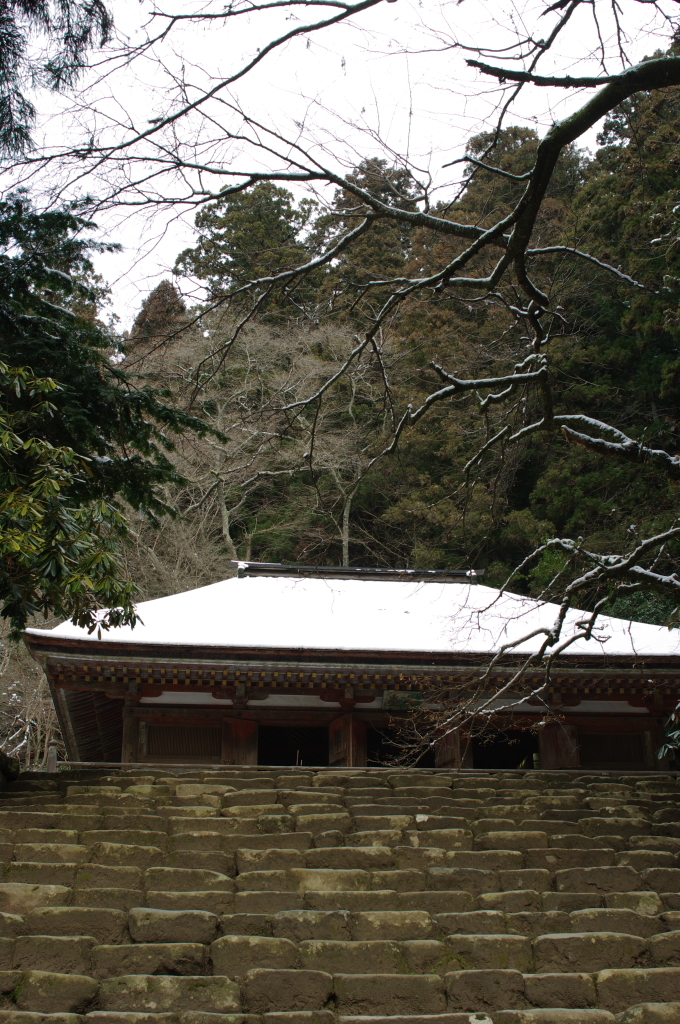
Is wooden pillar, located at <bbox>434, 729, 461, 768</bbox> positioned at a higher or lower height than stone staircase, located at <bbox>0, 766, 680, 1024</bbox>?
higher

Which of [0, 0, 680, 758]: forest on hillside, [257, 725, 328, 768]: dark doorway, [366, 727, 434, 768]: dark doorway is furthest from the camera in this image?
[257, 725, 328, 768]: dark doorway

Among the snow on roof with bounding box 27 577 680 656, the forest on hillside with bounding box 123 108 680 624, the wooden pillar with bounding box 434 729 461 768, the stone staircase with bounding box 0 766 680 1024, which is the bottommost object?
the stone staircase with bounding box 0 766 680 1024

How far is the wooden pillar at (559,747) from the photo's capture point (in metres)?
10.3

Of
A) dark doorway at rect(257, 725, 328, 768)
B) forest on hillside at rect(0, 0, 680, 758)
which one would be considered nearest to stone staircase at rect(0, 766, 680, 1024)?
forest on hillside at rect(0, 0, 680, 758)

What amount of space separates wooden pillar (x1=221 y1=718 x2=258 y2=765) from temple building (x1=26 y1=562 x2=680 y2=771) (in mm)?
17

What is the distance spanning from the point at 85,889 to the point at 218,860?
3.05 ft

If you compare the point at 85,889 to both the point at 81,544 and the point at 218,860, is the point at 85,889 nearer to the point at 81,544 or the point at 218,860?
the point at 218,860

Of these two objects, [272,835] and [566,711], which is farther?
[566,711]

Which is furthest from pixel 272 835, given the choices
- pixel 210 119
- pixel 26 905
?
pixel 210 119

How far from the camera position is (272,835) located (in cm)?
599

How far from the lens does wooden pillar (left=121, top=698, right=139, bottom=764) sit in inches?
396

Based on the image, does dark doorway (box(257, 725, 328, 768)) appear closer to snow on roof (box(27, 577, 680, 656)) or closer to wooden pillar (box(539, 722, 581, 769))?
snow on roof (box(27, 577, 680, 656))

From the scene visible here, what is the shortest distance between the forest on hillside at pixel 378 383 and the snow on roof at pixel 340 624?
0.74 meters

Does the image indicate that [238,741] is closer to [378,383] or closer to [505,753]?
[505,753]
